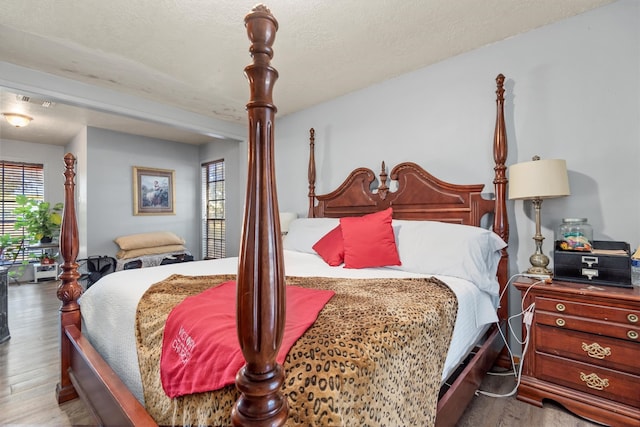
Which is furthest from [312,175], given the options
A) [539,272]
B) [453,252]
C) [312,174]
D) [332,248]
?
[539,272]

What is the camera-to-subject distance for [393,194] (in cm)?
280

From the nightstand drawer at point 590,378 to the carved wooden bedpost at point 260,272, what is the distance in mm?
1836

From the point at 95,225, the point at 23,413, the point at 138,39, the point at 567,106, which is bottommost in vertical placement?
the point at 23,413

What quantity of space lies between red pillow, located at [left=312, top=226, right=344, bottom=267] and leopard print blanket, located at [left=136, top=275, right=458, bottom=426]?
2.56 ft

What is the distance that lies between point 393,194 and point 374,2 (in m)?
1.51

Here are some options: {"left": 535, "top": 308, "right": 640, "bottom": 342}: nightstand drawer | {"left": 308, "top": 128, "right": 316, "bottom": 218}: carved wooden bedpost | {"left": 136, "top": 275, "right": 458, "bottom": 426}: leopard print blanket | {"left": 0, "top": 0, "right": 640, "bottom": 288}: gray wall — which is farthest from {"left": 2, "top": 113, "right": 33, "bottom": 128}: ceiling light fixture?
{"left": 535, "top": 308, "right": 640, "bottom": 342}: nightstand drawer

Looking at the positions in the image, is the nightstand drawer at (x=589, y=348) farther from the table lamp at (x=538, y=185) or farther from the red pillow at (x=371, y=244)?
the red pillow at (x=371, y=244)

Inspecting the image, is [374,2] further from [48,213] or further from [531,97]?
A: [48,213]

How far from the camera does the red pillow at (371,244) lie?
2.13 m

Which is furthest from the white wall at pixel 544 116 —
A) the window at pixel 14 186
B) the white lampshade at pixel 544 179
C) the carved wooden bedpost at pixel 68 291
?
the window at pixel 14 186

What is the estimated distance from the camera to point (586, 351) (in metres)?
1.59

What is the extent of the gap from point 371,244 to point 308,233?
86 cm

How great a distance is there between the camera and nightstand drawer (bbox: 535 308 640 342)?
1475mm

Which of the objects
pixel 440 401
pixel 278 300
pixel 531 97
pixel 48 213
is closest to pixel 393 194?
pixel 531 97
